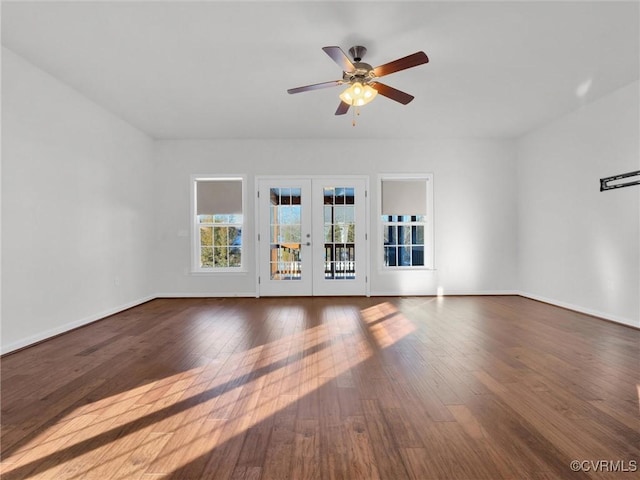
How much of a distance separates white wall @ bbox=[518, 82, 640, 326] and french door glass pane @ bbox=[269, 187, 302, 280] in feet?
13.1

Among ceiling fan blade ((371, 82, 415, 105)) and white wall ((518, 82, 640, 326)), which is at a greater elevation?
ceiling fan blade ((371, 82, 415, 105))

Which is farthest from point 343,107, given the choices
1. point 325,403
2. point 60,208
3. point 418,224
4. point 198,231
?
point 198,231

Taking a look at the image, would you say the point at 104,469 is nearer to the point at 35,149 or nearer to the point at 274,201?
the point at 35,149

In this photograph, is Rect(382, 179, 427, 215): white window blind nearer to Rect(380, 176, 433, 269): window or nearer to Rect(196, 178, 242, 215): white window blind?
Rect(380, 176, 433, 269): window

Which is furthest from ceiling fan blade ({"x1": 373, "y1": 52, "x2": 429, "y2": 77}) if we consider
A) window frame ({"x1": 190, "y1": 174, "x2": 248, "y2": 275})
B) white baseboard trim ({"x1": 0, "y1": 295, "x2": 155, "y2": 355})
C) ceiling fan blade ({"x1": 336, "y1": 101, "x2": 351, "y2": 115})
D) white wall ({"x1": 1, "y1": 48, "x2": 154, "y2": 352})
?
white baseboard trim ({"x1": 0, "y1": 295, "x2": 155, "y2": 355})

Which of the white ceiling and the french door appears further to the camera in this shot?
the french door

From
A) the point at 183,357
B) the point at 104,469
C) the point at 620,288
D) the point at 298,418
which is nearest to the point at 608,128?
the point at 620,288

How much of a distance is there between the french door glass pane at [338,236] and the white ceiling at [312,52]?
1536 mm

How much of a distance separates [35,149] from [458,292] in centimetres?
627

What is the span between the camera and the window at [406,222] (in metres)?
5.93

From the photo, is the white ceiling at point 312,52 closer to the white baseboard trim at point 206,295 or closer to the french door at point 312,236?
the french door at point 312,236

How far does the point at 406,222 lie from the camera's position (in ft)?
19.5

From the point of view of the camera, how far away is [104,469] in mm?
1431

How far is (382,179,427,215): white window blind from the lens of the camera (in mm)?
5934
